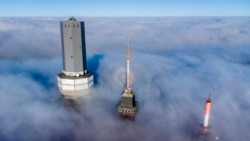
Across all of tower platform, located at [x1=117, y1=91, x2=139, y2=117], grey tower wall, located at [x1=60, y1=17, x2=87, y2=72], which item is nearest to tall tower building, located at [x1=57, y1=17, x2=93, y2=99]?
grey tower wall, located at [x1=60, y1=17, x2=87, y2=72]

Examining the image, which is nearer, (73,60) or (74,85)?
(73,60)

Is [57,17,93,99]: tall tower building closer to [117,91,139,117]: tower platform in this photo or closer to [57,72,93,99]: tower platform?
[57,72,93,99]: tower platform

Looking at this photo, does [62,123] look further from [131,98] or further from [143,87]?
[143,87]

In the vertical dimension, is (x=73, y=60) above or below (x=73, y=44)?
below

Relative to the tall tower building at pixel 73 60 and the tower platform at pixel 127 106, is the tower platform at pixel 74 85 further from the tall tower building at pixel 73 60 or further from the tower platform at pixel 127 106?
the tower platform at pixel 127 106

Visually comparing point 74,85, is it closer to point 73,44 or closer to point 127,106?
point 73,44

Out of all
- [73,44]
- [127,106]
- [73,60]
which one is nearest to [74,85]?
[73,60]

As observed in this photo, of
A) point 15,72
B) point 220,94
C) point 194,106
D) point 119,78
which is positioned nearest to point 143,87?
point 119,78

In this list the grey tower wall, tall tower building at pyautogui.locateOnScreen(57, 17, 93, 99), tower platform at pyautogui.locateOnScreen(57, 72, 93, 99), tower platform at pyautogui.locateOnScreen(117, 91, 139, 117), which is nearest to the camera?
the grey tower wall
